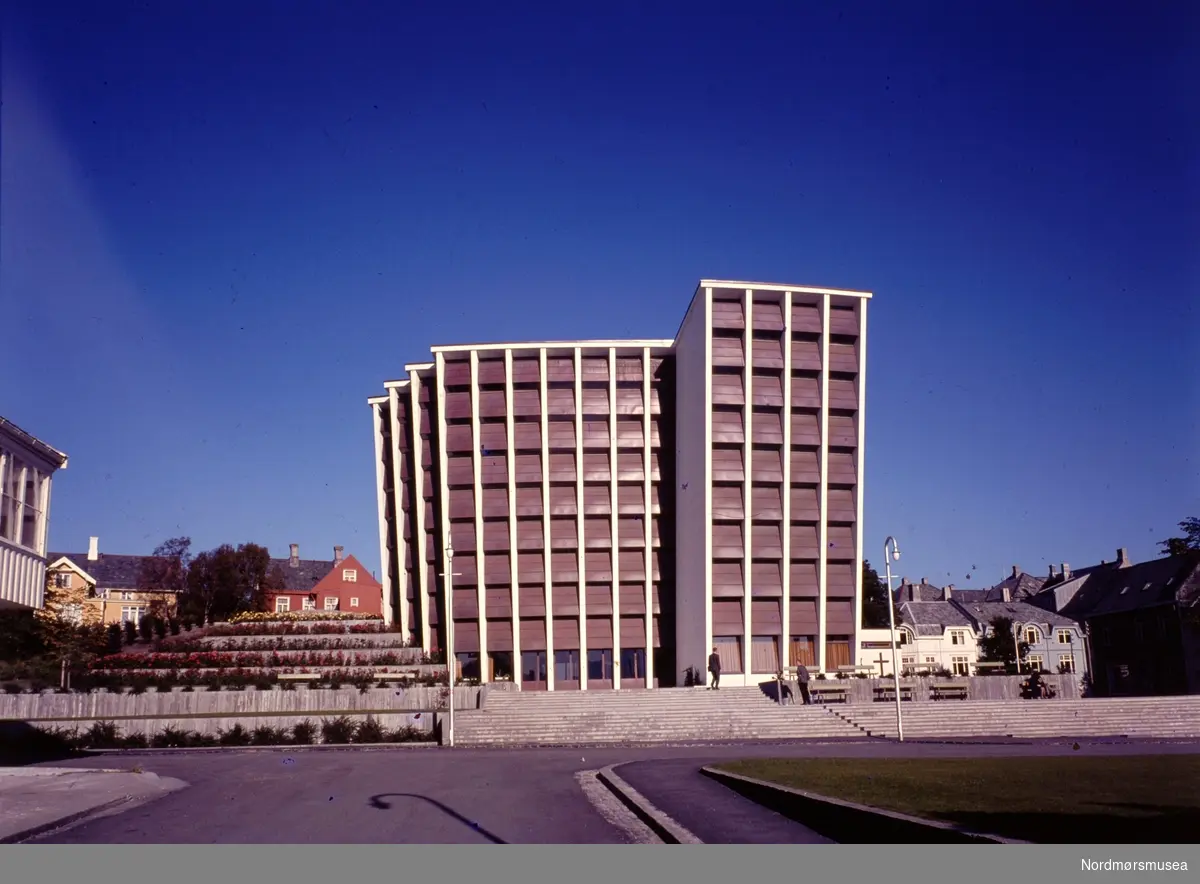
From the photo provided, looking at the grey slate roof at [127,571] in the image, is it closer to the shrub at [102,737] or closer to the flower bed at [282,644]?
the flower bed at [282,644]

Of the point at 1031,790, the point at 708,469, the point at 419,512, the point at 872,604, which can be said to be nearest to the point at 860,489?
the point at 708,469

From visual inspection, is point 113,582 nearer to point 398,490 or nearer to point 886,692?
point 398,490

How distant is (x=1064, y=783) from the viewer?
15.8 metres

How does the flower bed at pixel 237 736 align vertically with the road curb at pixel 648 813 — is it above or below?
below

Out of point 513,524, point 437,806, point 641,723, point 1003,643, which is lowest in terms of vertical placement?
point 1003,643

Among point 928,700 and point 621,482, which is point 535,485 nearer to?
point 621,482

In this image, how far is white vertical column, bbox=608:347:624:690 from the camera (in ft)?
207

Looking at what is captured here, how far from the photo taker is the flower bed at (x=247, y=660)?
46.0m

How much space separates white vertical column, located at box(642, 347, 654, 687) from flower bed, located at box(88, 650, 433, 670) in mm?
15084

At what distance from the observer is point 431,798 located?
16.4 meters

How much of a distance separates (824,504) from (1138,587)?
32811mm

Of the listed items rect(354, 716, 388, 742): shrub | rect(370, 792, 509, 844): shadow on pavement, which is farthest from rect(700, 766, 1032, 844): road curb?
rect(354, 716, 388, 742): shrub

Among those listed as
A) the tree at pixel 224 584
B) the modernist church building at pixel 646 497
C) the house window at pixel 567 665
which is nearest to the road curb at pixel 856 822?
the modernist church building at pixel 646 497

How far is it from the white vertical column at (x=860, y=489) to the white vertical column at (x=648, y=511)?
1290cm
